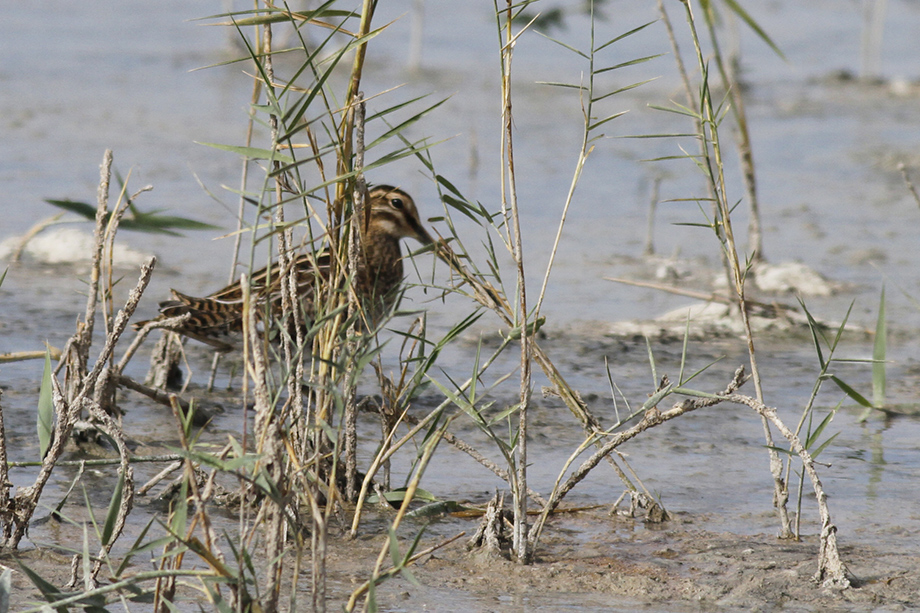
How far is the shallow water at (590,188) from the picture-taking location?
15.4ft

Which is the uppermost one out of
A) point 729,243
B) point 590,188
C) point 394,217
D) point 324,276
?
point 590,188

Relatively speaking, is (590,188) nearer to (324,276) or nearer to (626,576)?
(324,276)

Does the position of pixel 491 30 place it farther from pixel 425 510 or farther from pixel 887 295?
pixel 425 510

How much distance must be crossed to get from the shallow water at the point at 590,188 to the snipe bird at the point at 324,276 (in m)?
0.36

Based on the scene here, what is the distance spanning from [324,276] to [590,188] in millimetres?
5882

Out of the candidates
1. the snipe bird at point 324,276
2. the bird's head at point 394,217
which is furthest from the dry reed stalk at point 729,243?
the bird's head at point 394,217

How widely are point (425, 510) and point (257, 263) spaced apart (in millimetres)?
3681

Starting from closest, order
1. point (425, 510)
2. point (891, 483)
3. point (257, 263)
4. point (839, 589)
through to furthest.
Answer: point (839, 589) < point (425, 510) < point (891, 483) < point (257, 263)

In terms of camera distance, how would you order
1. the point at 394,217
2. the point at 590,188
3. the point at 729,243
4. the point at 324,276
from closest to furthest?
the point at 729,243
the point at 324,276
the point at 394,217
the point at 590,188

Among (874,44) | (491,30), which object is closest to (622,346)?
(874,44)

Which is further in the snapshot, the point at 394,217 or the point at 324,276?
the point at 394,217

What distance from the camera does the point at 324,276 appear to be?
14.6 ft

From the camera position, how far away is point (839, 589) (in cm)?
336

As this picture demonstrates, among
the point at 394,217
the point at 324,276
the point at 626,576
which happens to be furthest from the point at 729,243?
the point at 394,217
